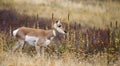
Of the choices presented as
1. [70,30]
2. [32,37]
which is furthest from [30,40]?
[70,30]

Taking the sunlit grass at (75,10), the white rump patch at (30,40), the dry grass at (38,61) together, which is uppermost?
the dry grass at (38,61)

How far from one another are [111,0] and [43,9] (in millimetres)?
7808

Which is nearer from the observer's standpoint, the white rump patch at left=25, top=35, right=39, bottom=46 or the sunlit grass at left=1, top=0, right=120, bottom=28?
the white rump patch at left=25, top=35, right=39, bottom=46

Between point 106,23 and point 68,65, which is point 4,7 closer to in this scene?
point 106,23

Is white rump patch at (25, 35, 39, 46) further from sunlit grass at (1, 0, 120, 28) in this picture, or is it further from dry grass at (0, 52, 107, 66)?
sunlit grass at (1, 0, 120, 28)

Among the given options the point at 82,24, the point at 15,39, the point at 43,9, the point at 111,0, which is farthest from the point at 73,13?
the point at 15,39

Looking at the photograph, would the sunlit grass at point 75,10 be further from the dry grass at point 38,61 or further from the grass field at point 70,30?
the dry grass at point 38,61

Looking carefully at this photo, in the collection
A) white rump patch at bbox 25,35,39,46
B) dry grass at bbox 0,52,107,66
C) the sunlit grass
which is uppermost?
dry grass at bbox 0,52,107,66

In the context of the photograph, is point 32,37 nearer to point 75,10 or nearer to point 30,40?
point 30,40

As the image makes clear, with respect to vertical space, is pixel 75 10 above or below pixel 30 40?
below

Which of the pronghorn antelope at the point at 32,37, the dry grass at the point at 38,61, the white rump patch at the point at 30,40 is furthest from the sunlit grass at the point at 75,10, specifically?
the dry grass at the point at 38,61

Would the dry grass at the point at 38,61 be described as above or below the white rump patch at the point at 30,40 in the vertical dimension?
above

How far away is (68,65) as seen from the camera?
1019cm

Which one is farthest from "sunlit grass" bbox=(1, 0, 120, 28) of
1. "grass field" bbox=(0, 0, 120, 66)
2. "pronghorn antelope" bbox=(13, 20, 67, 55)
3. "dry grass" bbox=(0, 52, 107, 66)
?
"dry grass" bbox=(0, 52, 107, 66)
